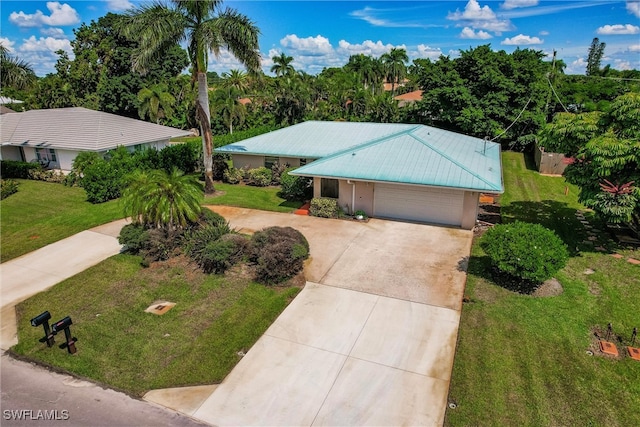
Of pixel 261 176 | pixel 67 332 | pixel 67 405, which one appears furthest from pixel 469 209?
pixel 67 405

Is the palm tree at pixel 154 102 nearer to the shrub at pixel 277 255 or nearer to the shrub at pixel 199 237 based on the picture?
the shrub at pixel 199 237

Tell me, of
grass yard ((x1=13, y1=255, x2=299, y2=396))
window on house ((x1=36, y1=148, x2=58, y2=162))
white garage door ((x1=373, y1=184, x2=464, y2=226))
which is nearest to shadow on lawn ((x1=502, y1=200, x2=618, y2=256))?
white garage door ((x1=373, y1=184, x2=464, y2=226))

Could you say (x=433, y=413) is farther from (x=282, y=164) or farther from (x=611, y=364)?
(x=282, y=164)

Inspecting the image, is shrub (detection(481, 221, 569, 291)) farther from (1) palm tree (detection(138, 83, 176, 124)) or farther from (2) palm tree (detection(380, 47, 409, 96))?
(2) palm tree (detection(380, 47, 409, 96))

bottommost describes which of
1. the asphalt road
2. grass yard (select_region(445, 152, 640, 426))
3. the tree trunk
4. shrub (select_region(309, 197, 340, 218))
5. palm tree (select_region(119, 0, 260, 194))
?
the asphalt road

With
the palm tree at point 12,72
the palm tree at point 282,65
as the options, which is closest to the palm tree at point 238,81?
the palm tree at point 282,65

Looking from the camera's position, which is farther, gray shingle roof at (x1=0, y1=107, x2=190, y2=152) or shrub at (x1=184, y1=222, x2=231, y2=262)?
gray shingle roof at (x1=0, y1=107, x2=190, y2=152)
